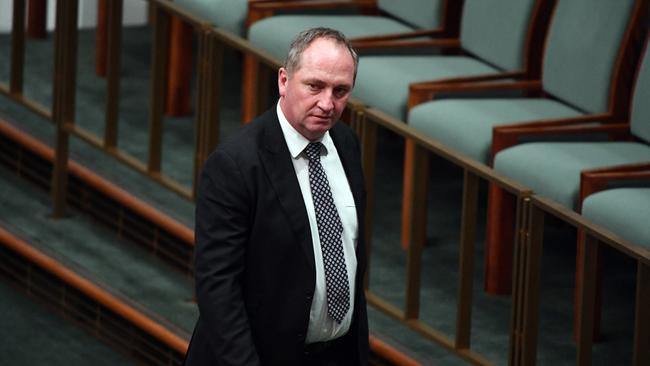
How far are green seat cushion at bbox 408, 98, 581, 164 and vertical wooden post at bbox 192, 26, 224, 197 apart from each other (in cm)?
55

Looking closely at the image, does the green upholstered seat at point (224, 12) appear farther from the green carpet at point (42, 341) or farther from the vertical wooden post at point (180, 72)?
the green carpet at point (42, 341)

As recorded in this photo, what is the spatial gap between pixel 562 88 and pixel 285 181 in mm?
1852

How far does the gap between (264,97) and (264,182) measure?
5.57 ft

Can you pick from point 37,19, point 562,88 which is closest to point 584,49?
point 562,88

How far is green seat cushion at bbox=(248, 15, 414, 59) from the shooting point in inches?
190

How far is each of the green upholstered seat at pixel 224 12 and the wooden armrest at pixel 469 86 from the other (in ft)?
2.43

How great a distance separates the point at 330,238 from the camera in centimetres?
288

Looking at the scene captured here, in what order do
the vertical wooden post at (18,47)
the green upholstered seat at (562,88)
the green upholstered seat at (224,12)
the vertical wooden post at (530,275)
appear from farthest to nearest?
the vertical wooden post at (18,47)
the green upholstered seat at (224,12)
the green upholstered seat at (562,88)
the vertical wooden post at (530,275)

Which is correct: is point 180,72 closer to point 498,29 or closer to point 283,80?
point 498,29

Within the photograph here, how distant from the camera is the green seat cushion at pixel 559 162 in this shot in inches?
158

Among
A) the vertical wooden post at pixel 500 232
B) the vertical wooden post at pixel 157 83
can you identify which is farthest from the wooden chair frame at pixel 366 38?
the vertical wooden post at pixel 500 232

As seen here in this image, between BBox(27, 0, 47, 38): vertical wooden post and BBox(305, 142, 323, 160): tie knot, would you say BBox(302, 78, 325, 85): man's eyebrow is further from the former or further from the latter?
BBox(27, 0, 47, 38): vertical wooden post

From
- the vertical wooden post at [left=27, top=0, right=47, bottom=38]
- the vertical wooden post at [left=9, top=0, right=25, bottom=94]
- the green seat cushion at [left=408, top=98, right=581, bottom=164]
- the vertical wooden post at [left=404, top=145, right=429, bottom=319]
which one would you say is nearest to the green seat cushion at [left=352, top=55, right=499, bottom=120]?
the green seat cushion at [left=408, top=98, right=581, bottom=164]

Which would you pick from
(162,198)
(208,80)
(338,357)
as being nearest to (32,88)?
(162,198)
